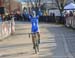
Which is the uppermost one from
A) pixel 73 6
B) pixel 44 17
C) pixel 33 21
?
pixel 33 21

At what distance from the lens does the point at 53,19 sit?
63.9 meters

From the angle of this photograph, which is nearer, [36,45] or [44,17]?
[36,45]

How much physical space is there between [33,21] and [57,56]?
2.20 m

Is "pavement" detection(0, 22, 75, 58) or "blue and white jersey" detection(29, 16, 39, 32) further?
"blue and white jersey" detection(29, 16, 39, 32)

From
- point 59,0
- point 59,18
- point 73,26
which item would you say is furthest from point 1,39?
point 59,0

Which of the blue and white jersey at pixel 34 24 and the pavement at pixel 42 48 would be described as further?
the blue and white jersey at pixel 34 24

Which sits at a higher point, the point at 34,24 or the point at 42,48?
the point at 34,24

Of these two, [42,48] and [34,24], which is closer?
[34,24]

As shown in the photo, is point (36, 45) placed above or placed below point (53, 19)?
above

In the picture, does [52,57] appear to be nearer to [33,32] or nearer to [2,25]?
[33,32]

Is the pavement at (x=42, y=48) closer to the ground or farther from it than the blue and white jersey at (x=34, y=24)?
closer to the ground

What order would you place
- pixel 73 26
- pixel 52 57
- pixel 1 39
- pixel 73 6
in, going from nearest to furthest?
1. pixel 52 57
2. pixel 1 39
3. pixel 73 26
4. pixel 73 6

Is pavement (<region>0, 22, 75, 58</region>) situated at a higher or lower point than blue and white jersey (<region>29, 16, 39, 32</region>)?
lower

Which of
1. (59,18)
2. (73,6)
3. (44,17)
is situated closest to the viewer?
(73,6)
